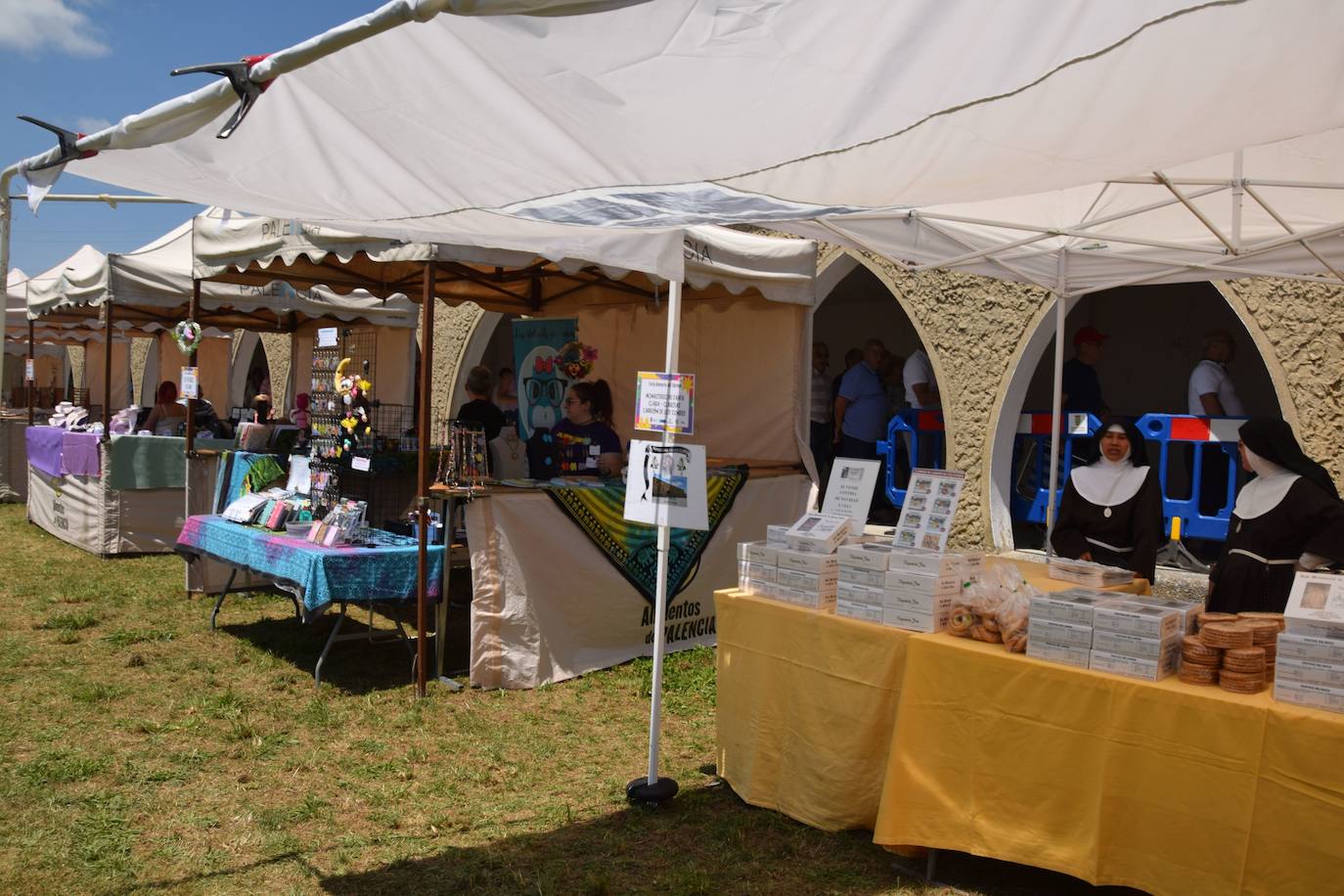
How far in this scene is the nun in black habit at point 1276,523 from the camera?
3.77m

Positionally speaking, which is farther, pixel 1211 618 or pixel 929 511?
pixel 929 511

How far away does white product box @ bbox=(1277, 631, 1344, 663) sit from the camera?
96.8 inches

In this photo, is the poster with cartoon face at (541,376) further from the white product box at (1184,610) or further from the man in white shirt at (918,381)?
the white product box at (1184,610)

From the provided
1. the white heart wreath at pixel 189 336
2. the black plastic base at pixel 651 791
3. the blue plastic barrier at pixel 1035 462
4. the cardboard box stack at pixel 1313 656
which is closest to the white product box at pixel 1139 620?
the cardboard box stack at pixel 1313 656

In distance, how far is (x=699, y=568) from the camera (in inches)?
237

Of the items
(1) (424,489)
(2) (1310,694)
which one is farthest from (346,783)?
(2) (1310,694)

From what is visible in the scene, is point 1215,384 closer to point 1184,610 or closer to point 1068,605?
point 1184,610

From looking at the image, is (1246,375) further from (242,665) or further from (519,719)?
(242,665)

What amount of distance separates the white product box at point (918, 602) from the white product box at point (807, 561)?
0.26 meters

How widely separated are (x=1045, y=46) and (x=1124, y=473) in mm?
3112

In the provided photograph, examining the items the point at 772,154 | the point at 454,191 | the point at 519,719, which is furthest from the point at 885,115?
the point at 519,719

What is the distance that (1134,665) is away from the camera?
2746 millimetres

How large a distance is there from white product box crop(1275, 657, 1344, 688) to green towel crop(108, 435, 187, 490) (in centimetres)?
774

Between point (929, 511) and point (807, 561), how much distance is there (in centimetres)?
49
